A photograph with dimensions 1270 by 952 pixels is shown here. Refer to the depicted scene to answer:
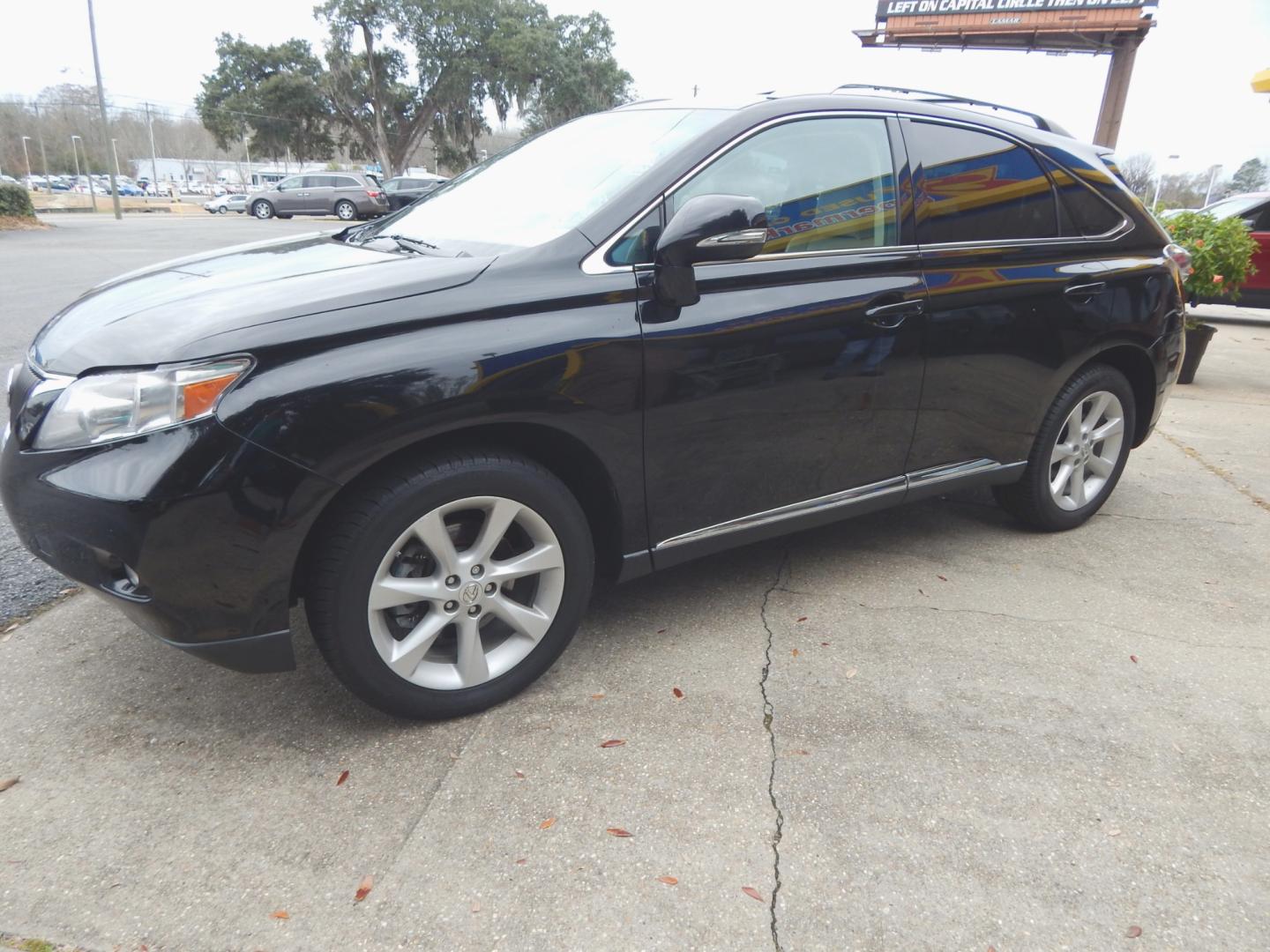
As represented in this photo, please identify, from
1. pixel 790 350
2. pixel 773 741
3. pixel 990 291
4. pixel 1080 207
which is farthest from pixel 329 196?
pixel 773 741

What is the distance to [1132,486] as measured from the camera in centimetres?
494

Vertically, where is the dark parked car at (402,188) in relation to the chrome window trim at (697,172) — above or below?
below

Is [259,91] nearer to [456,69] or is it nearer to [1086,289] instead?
[456,69]

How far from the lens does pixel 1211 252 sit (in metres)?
7.53

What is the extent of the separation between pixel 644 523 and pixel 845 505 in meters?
0.90

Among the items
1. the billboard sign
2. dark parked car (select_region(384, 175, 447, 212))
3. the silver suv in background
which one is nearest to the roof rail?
the billboard sign

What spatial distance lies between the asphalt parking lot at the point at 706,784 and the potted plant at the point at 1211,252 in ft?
16.8

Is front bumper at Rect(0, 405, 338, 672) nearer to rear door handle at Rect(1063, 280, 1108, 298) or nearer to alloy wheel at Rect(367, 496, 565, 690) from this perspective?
alloy wheel at Rect(367, 496, 565, 690)

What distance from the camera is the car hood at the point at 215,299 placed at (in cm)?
216

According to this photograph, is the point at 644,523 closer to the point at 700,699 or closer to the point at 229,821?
the point at 700,699

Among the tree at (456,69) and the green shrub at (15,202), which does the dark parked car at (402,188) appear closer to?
the green shrub at (15,202)

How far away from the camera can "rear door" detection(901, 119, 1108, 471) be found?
3262mm

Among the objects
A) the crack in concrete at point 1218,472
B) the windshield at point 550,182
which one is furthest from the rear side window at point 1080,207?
the crack in concrete at point 1218,472

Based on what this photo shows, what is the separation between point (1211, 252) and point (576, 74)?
1839 inches
